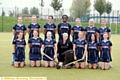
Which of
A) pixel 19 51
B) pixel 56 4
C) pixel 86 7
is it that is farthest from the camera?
pixel 86 7

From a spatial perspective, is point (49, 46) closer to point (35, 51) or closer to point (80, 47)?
point (35, 51)

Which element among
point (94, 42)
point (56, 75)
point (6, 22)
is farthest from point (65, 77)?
point (6, 22)

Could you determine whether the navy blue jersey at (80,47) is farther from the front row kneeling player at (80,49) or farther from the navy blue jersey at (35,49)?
the navy blue jersey at (35,49)

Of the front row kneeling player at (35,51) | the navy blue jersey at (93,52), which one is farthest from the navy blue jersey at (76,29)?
the front row kneeling player at (35,51)

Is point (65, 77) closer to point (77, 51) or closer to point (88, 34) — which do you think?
point (77, 51)

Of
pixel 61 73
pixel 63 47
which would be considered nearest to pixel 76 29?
pixel 63 47

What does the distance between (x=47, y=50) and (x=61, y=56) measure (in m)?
0.47

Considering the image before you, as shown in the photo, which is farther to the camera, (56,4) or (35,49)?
(56,4)

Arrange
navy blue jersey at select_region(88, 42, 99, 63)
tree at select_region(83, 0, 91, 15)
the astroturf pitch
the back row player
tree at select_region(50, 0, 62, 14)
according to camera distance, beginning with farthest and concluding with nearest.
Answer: tree at select_region(83, 0, 91, 15)
tree at select_region(50, 0, 62, 14)
the back row player
navy blue jersey at select_region(88, 42, 99, 63)
the astroturf pitch

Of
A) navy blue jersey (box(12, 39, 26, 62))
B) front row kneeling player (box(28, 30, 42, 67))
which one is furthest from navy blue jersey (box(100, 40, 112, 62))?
navy blue jersey (box(12, 39, 26, 62))

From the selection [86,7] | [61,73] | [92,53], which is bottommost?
[61,73]

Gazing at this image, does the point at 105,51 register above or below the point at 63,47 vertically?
below

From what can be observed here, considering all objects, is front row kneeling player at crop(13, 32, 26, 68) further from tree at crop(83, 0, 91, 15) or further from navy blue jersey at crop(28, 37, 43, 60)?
tree at crop(83, 0, 91, 15)

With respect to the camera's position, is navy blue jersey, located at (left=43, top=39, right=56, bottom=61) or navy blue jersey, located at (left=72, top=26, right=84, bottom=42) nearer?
navy blue jersey, located at (left=43, top=39, right=56, bottom=61)
